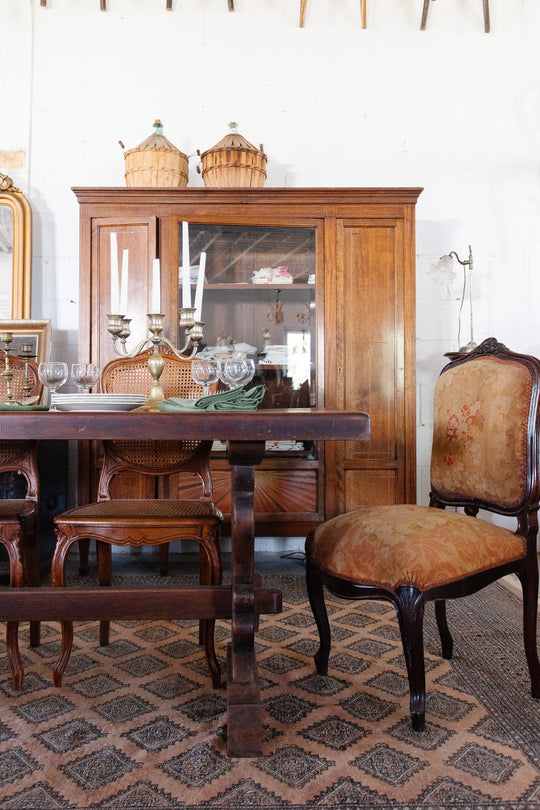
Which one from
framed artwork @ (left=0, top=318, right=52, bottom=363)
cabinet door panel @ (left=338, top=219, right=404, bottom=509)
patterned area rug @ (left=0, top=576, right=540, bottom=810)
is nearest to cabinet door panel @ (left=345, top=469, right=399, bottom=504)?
cabinet door panel @ (left=338, top=219, right=404, bottom=509)

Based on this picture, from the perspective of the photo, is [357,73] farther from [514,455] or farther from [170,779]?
[170,779]

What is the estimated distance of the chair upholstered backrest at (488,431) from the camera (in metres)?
1.45

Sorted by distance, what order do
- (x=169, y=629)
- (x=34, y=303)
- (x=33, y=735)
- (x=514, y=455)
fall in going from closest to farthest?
(x=33, y=735), (x=514, y=455), (x=169, y=629), (x=34, y=303)

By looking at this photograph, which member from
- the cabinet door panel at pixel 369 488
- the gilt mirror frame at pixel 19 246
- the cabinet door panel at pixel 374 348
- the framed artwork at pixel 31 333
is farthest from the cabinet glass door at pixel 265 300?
the gilt mirror frame at pixel 19 246

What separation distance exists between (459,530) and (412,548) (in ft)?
0.52

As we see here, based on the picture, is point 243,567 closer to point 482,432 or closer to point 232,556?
point 232,556

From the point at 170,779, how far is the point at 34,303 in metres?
2.78

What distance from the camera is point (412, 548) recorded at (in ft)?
4.32

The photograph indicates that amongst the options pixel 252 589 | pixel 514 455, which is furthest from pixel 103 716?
pixel 514 455

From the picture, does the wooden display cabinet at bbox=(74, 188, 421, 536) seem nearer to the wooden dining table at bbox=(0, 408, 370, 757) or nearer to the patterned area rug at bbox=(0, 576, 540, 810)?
the patterned area rug at bbox=(0, 576, 540, 810)

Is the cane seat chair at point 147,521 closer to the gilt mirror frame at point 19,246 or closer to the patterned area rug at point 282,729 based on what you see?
the patterned area rug at point 282,729

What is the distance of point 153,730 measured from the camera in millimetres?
1349

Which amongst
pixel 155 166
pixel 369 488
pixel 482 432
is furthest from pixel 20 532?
pixel 155 166

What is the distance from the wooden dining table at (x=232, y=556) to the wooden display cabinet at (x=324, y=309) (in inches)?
54.4
